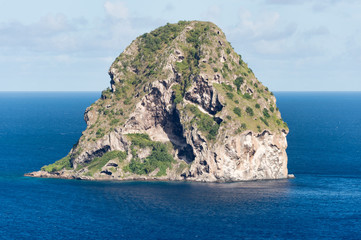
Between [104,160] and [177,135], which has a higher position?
[177,135]

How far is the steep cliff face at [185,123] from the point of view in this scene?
154125 millimetres

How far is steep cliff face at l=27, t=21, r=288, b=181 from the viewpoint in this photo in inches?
6068

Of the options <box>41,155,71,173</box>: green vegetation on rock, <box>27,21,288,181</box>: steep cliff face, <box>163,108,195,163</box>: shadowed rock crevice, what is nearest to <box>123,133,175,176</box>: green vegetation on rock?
<box>27,21,288,181</box>: steep cliff face

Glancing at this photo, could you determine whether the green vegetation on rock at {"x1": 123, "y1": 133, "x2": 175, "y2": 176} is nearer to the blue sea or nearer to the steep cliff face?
the steep cliff face

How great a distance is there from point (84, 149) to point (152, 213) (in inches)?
1979

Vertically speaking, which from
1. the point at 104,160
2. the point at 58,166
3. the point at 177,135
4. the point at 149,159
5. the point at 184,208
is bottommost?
the point at 184,208

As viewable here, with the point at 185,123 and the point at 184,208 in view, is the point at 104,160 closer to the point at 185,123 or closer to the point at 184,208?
the point at 185,123

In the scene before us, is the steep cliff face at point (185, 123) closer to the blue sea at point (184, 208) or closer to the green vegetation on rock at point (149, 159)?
the green vegetation on rock at point (149, 159)

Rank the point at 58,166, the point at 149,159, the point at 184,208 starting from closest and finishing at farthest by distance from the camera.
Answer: the point at 184,208 → the point at 149,159 → the point at 58,166

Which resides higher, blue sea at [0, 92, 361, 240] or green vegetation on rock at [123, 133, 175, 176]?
green vegetation on rock at [123, 133, 175, 176]

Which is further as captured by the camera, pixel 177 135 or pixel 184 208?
pixel 177 135

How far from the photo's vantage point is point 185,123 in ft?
524

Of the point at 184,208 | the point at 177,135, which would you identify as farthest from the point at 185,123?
the point at 184,208

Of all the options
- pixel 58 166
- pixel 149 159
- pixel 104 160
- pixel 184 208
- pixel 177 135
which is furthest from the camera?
pixel 177 135
